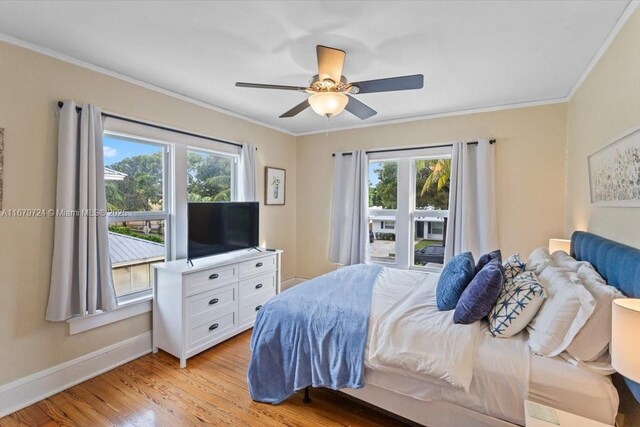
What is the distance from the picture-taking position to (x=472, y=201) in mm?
3443

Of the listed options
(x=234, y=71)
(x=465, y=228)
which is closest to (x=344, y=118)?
(x=234, y=71)

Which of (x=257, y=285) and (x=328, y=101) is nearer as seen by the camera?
(x=328, y=101)

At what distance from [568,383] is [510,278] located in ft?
2.45

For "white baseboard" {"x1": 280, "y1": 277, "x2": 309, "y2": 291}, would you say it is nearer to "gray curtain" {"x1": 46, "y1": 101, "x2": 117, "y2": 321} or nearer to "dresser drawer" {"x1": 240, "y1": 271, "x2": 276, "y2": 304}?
"dresser drawer" {"x1": 240, "y1": 271, "x2": 276, "y2": 304}

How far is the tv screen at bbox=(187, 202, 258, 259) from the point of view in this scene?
298 cm

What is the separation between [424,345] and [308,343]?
0.74 m

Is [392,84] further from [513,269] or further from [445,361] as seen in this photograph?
[445,361]

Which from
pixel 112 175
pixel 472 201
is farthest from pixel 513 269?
pixel 112 175

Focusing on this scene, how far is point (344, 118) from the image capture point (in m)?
3.89

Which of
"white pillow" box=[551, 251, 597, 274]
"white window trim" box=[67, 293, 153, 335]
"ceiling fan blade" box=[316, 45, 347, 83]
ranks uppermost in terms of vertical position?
"ceiling fan blade" box=[316, 45, 347, 83]

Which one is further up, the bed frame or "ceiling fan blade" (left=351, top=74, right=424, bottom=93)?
"ceiling fan blade" (left=351, top=74, right=424, bottom=93)

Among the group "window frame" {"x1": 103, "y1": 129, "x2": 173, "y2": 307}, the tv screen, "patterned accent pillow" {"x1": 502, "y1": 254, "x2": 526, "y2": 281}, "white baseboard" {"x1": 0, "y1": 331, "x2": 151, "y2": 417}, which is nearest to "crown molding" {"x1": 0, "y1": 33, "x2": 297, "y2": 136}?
"window frame" {"x1": 103, "y1": 129, "x2": 173, "y2": 307}

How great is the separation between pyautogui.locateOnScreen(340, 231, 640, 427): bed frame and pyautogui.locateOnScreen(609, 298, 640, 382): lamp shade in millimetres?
285

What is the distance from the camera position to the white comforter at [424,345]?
5.09 ft
